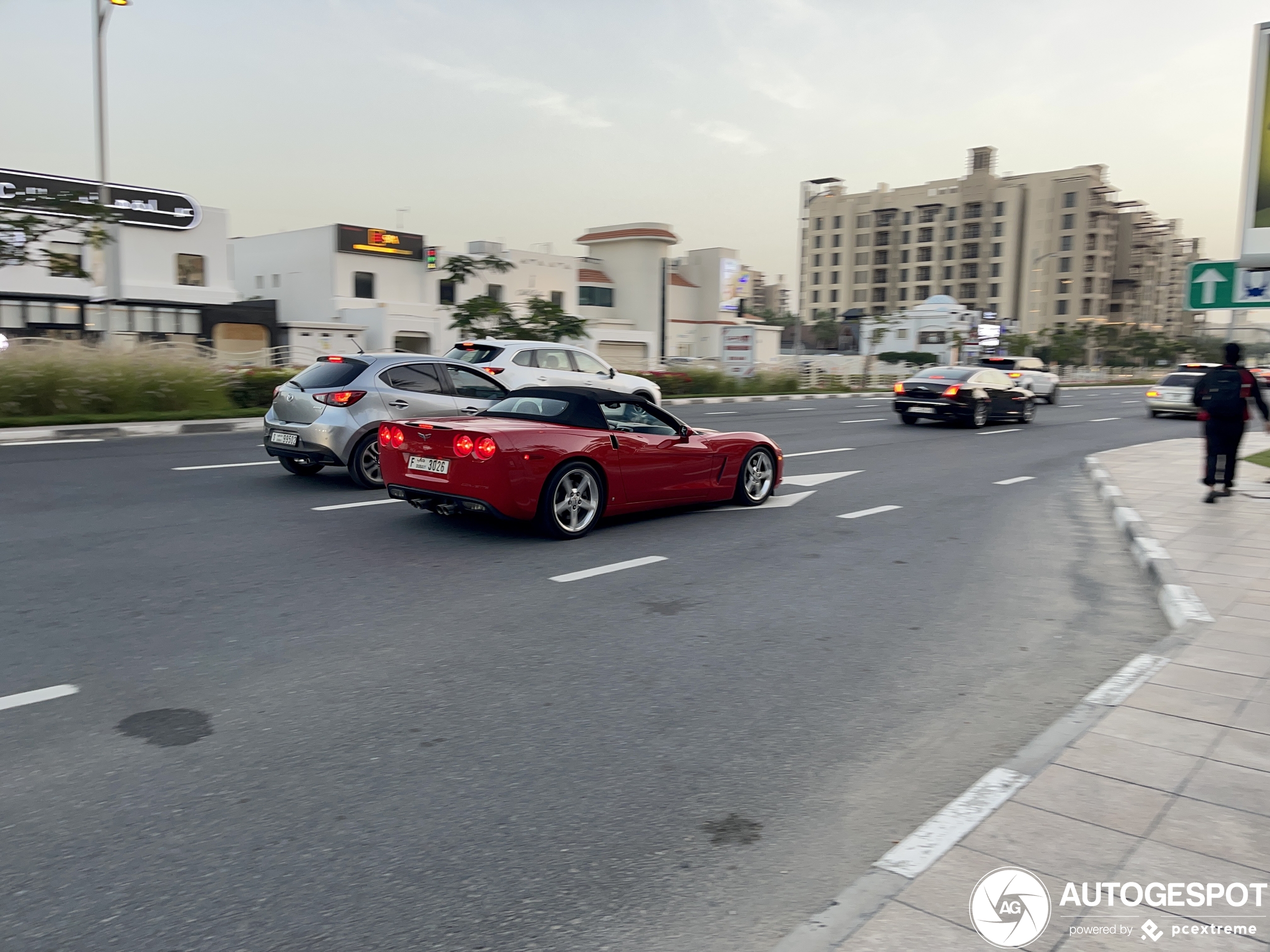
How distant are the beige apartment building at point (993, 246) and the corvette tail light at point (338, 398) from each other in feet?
359

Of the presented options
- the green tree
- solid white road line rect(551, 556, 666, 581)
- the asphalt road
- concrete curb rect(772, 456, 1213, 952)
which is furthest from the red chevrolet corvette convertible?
the green tree

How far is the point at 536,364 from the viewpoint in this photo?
653 inches

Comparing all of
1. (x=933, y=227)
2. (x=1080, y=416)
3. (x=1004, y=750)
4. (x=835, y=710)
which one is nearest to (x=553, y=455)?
(x=835, y=710)

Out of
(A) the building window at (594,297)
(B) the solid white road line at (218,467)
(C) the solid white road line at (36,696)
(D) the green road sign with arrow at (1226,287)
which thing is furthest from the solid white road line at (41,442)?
(A) the building window at (594,297)

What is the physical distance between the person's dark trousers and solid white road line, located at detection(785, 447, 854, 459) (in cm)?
588

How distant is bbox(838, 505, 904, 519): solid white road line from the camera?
A: 10.2m

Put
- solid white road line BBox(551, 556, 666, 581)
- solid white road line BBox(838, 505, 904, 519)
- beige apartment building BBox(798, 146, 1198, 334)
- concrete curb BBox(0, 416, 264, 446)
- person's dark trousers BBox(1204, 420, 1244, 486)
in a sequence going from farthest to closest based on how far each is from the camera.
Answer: beige apartment building BBox(798, 146, 1198, 334) → concrete curb BBox(0, 416, 264, 446) → person's dark trousers BBox(1204, 420, 1244, 486) → solid white road line BBox(838, 505, 904, 519) → solid white road line BBox(551, 556, 666, 581)

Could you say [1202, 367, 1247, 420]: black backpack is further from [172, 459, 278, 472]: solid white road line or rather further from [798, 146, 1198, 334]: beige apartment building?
[798, 146, 1198, 334]: beige apartment building

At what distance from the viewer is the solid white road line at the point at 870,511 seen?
33.5 feet

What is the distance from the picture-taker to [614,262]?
7706 centimetres

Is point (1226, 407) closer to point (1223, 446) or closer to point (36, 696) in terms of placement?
point (1223, 446)

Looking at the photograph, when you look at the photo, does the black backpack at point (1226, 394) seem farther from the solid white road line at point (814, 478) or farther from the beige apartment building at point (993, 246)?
the beige apartment building at point (993, 246)

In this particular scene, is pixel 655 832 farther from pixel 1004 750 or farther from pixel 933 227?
pixel 933 227

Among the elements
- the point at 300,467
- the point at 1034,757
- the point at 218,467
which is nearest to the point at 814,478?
the point at 300,467
